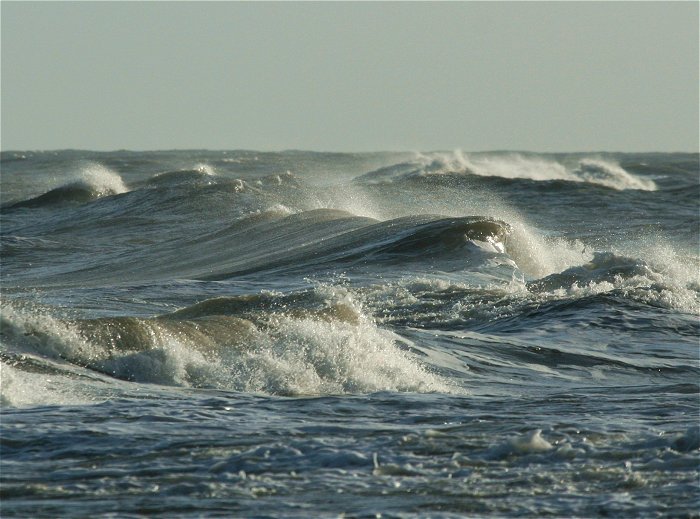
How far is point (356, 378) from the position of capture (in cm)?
890

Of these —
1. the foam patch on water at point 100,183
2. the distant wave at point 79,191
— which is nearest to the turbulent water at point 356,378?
the distant wave at point 79,191

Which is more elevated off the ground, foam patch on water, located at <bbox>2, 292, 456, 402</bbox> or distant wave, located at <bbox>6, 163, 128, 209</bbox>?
distant wave, located at <bbox>6, 163, 128, 209</bbox>

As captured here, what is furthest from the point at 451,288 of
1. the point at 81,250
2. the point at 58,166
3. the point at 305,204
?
the point at 58,166

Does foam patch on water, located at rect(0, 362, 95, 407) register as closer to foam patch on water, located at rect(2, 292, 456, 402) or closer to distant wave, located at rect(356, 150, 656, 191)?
foam patch on water, located at rect(2, 292, 456, 402)

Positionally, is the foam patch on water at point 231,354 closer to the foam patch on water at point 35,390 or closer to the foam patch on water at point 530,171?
the foam patch on water at point 35,390

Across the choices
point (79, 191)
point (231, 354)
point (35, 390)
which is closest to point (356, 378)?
point (231, 354)

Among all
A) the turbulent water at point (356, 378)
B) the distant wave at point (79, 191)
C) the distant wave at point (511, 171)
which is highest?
the distant wave at point (511, 171)

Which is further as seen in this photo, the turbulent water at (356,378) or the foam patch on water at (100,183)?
the foam patch on water at (100,183)

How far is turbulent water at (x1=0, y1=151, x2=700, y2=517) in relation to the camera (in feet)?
18.2

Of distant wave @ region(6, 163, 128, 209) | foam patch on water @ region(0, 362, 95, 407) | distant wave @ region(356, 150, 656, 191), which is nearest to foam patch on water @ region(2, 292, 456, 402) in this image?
foam patch on water @ region(0, 362, 95, 407)

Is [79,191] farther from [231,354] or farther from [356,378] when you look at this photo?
[356,378]

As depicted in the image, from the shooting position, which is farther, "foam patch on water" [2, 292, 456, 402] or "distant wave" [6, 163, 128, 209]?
"distant wave" [6, 163, 128, 209]

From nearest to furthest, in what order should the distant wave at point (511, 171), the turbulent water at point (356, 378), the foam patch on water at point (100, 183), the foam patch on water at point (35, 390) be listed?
the turbulent water at point (356, 378), the foam patch on water at point (35, 390), the foam patch on water at point (100, 183), the distant wave at point (511, 171)

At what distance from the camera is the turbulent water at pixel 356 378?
554 cm
